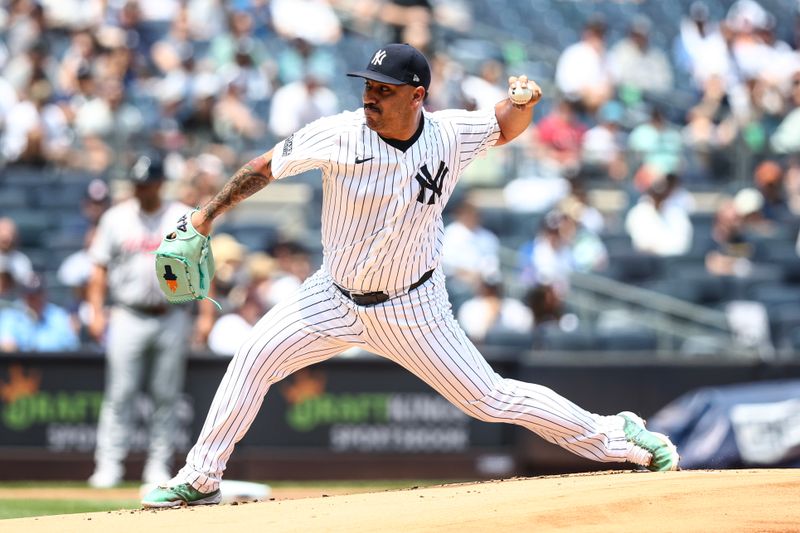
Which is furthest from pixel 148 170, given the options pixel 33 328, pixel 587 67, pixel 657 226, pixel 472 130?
pixel 587 67

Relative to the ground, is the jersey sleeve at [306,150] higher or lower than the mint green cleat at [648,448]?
higher

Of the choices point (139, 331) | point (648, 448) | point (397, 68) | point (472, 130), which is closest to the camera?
point (397, 68)

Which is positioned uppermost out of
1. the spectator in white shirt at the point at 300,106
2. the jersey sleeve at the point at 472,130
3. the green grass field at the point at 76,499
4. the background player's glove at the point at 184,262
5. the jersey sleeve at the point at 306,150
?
the spectator in white shirt at the point at 300,106

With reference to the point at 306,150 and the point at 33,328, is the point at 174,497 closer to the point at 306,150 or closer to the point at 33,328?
the point at 306,150

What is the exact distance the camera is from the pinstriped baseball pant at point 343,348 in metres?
5.93

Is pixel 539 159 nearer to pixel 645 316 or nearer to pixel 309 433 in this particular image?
pixel 645 316

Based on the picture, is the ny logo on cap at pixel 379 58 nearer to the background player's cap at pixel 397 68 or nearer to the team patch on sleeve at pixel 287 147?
the background player's cap at pixel 397 68

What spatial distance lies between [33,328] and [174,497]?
542 cm

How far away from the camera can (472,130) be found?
608 centimetres

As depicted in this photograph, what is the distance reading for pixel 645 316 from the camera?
1205cm

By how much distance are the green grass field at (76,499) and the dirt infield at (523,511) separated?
6.16 ft

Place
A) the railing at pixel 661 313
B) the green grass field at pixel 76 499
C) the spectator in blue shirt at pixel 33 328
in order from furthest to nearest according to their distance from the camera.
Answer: the railing at pixel 661 313 → the spectator in blue shirt at pixel 33 328 → the green grass field at pixel 76 499

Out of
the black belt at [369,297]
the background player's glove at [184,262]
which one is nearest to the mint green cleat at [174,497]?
the background player's glove at [184,262]

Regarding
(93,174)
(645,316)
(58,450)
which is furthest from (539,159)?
(58,450)
